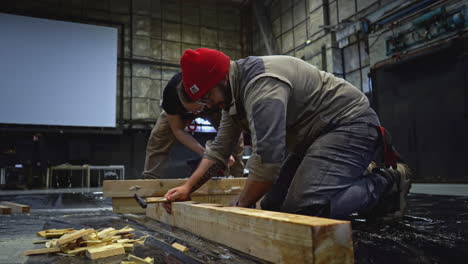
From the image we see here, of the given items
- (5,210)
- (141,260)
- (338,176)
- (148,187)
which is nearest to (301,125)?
(338,176)

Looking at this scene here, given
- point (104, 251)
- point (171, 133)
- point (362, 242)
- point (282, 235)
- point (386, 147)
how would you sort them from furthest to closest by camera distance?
point (171, 133) < point (386, 147) < point (362, 242) < point (104, 251) < point (282, 235)

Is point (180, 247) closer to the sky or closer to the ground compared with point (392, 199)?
closer to the ground

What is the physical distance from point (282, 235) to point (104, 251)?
70 centimetres

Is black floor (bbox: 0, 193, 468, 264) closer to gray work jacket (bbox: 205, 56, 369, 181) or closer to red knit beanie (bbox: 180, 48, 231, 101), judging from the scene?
gray work jacket (bbox: 205, 56, 369, 181)

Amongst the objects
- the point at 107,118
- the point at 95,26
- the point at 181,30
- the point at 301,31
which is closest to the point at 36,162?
the point at 107,118

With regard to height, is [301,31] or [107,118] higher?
[301,31]

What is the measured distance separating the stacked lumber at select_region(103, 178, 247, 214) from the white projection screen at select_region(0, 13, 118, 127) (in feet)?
26.6

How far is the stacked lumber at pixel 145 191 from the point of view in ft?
8.76

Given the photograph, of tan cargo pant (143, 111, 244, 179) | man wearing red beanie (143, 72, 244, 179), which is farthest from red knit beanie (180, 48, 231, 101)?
tan cargo pant (143, 111, 244, 179)

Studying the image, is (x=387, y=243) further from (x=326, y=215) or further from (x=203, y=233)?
(x=203, y=233)

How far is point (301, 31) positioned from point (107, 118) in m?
6.38

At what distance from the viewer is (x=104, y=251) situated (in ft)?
4.25

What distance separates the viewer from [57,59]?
986 centimetres

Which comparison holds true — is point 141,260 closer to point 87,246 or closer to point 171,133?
point 87,246
